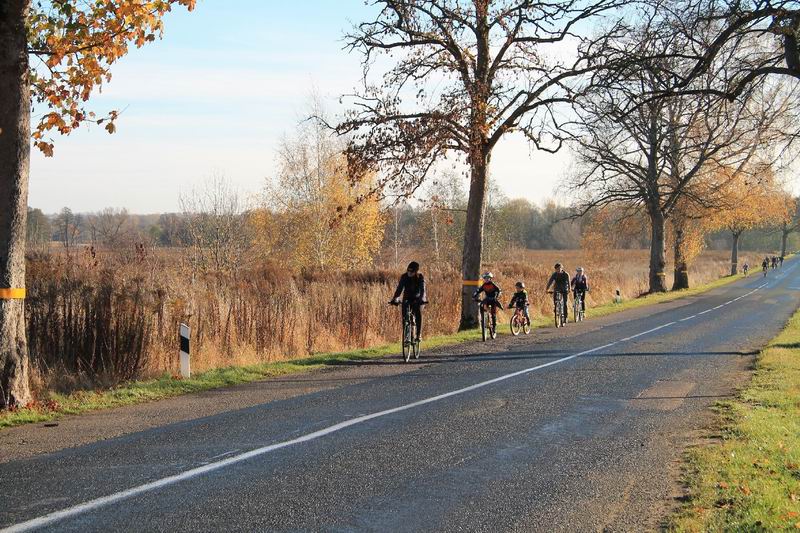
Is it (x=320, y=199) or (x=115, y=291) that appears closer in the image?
(x=115, y=291)

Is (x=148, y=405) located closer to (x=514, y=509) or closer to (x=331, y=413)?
(x=331, y=413)

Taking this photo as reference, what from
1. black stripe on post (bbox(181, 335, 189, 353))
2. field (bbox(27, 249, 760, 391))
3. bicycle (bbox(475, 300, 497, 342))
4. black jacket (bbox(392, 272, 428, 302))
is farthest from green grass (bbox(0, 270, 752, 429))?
bicycle (bbox(475, 300, 497, 342))

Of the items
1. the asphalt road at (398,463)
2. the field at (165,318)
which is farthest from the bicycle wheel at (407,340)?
the field at (165,318)

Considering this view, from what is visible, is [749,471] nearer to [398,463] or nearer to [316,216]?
[398,463]

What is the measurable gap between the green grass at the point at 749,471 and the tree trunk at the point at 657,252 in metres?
34.5

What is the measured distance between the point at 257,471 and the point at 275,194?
1451 inches

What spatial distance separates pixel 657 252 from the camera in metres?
45.3

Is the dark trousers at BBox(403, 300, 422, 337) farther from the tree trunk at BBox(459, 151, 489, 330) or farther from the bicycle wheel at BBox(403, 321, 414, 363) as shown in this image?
the tree trunk at BBox(459, 151, 489, 330)

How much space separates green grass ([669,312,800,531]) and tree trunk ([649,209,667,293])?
3445cm

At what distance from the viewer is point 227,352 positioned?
15547 mm

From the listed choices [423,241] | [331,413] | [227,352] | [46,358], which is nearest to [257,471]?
[331,413]

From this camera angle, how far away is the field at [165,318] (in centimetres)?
1188

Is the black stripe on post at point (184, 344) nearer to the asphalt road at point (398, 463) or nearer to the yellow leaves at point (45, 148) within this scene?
the asphalt road at point (398, 463)

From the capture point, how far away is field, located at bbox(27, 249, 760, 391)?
39.0 ft
